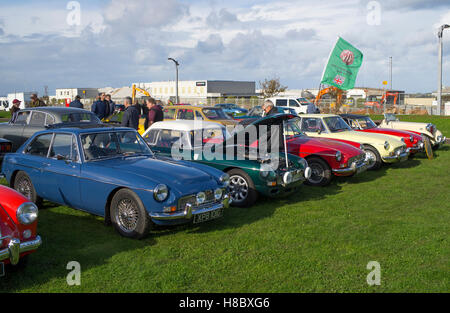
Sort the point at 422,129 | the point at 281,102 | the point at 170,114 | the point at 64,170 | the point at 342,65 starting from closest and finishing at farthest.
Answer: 1. the point at 64,170
2. the point at 422,129
3. the point at 170,114
4. the point at 342,65
5. the point at 281,102

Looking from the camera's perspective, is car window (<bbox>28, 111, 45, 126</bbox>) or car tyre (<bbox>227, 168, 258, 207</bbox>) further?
car window (<bbox>28, 111, 45, 126</bbox>)

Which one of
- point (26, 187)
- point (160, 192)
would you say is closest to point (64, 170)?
point (26, 187)

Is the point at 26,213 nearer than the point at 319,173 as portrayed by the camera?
Yes

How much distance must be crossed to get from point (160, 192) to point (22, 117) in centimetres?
764

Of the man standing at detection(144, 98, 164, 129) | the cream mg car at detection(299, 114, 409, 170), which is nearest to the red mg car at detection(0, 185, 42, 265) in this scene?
the man standing at detection(144, 98, 164, 129)

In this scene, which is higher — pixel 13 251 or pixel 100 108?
pixel 100 108

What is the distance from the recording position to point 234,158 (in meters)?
7.79

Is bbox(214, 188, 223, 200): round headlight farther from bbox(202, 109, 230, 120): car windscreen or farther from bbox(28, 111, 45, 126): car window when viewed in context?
bbox(202, 109, 230, 120): car windscreen

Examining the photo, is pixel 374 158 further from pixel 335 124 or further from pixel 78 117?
pixel 78 117

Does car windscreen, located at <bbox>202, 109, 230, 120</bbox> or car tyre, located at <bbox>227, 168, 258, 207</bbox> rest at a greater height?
car windscreen, located at <bbox>202, 109, 230, 120</bbox>

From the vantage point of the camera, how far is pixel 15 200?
4.52m

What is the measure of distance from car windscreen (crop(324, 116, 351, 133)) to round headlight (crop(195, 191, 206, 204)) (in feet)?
21.8

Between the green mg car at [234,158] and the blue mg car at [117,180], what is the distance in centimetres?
119

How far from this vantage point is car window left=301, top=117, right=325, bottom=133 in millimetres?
11586
